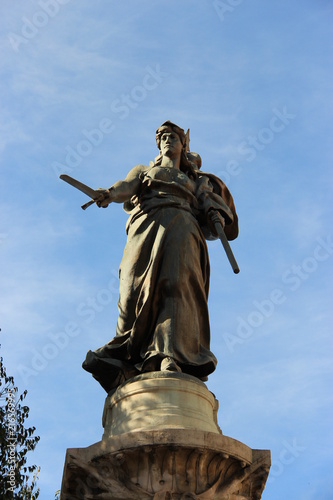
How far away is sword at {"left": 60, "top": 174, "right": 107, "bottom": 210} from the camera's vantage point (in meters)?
11.5

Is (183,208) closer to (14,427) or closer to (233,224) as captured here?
(233,224)

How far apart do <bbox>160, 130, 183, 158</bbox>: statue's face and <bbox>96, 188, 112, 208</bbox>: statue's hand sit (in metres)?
1.24

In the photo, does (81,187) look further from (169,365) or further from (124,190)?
(169,365)

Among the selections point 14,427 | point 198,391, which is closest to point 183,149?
point 198,391

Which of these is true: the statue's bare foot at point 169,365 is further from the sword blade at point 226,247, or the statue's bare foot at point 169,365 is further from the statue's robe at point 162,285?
the sword blade at point 226,247

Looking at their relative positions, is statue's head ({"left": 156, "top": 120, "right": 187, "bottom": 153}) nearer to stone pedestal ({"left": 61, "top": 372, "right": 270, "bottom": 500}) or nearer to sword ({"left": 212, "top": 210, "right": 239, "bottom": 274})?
sword ({"left": 212, "top": 210, "right": 239, "bottom": 274})

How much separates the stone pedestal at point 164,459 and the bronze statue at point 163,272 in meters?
0.62

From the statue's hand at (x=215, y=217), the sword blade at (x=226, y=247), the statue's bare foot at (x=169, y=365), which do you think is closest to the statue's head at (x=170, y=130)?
the statue's hand at (x=215, y=217)

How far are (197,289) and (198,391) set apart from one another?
1.56m

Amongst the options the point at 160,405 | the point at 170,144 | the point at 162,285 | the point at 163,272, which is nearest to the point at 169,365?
the point at 160,405

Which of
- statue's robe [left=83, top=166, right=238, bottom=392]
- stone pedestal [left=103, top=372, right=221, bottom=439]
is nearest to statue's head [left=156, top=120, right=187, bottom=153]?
statue's robe [left=83, top=166, right=238, bottom=392]

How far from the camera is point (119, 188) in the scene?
12.1 m

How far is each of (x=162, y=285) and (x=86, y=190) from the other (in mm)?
1584

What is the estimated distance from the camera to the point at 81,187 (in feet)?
38.2
